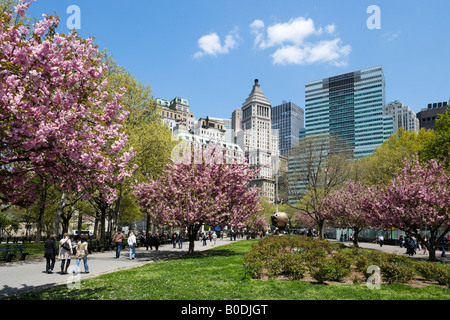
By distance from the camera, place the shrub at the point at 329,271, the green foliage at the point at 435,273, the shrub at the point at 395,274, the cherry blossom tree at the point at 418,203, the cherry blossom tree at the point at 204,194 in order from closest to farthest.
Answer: the green foliage at the point at 435,273
the shrub at the point at 395,274
the shrub at the point at 329,271
the cherry blossom tree at the point at 204,194
the cherry blossom tree at the point at 418,203

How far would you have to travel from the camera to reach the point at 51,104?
900 cm

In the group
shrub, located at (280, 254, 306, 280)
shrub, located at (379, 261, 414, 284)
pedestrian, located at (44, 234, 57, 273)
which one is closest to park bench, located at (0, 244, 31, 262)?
pedestrian, located at (44, 234, 57, 273)

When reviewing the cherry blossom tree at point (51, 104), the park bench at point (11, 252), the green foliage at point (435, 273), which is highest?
the cherry blossom tree at point (51, 104)

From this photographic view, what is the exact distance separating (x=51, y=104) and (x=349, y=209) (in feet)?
101

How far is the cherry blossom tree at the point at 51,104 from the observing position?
8.24m

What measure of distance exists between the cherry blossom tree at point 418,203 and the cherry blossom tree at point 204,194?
934 cm

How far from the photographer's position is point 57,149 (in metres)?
8.78

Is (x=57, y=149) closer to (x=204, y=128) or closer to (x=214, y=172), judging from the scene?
(x=214, y=172)

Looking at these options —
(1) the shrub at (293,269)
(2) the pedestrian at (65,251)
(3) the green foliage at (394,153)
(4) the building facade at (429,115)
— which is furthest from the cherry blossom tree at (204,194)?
(4) the building facade at (429,115)

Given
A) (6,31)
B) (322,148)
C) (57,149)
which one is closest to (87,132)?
(57,149)

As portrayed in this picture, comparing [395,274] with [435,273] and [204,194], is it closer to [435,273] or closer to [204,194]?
[435,273]

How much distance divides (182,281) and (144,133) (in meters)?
22.4

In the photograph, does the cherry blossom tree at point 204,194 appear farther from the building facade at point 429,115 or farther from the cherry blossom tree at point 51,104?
the building facade at point 429,115

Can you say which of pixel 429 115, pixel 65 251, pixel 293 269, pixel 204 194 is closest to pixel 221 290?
pixel 293 269
